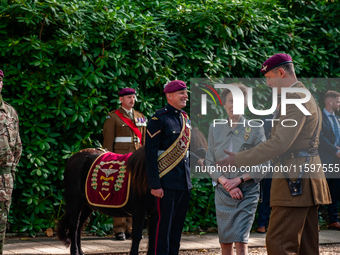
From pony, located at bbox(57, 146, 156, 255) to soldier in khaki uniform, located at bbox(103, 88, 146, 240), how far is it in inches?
32.2

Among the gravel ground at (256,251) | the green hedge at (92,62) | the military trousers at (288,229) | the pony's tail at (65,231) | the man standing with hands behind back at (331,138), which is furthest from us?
the man standing with hands behind back at (331,138)

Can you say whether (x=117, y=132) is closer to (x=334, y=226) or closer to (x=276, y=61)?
(x=276, y=61)

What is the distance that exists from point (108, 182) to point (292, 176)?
239cm

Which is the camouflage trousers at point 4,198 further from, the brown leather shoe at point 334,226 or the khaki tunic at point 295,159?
the brown leather shoe at point 334,226

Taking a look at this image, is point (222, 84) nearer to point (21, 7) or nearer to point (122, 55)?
point (122, 55)

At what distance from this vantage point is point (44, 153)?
21.1 feet

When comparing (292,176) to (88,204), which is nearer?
(292,176)

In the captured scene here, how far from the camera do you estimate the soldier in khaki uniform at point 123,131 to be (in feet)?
20.8

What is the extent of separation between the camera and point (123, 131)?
251 inches

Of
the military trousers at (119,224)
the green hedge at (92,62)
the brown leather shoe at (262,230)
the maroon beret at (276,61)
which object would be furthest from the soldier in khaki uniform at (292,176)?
the brown leather shoe at (262,230)

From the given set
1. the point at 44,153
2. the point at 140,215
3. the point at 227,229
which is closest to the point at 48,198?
the point at 44,153

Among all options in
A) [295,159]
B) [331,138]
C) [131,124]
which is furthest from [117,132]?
[331,138]

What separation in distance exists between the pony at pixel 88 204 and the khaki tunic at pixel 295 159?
160cm

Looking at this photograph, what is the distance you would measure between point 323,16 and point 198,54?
9.45ft
